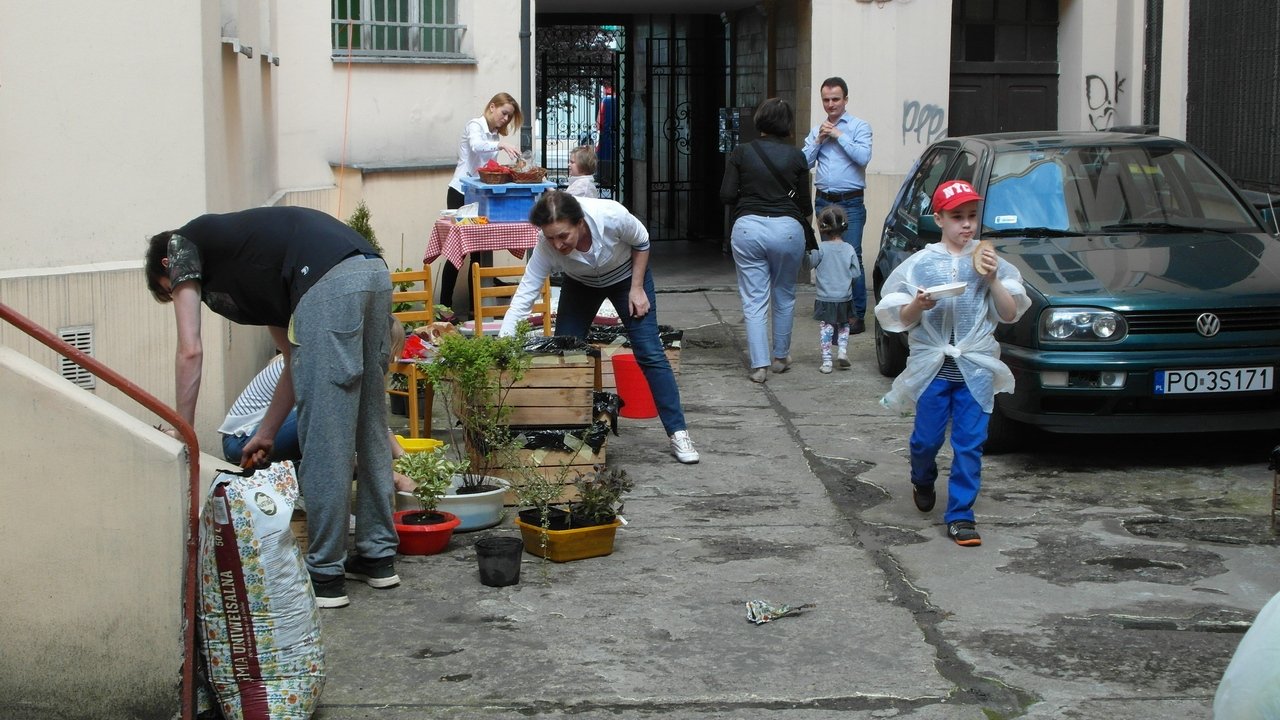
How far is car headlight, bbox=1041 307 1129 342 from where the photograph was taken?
7254mm

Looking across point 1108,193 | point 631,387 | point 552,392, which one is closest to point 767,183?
point 631,387

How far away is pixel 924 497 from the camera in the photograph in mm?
6777

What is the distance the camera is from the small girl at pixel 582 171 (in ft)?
38.2

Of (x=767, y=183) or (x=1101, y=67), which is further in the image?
(x=1101, y=67)

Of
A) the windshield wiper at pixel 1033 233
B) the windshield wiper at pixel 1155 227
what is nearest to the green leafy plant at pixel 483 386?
the windshield wiper at pixel 1033 233

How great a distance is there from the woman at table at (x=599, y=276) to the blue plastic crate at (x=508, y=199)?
3.76 metres

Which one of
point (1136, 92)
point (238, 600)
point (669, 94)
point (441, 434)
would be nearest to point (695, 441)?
point (441, 434)

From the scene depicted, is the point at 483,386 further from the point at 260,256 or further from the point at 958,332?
the point at 958,332

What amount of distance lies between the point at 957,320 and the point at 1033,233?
6.99 feet

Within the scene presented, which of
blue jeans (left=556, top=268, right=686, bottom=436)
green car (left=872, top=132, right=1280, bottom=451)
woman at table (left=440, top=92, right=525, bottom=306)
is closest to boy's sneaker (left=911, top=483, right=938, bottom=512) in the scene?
green car (left=872, top=132, right=1280, bottom=451)

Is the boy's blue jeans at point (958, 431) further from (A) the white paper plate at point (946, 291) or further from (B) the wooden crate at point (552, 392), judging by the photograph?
(B) the wooden crate at point (552, 392)

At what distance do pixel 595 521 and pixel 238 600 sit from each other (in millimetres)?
2045

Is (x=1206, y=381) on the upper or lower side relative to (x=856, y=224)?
lower

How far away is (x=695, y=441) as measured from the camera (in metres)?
8.27
